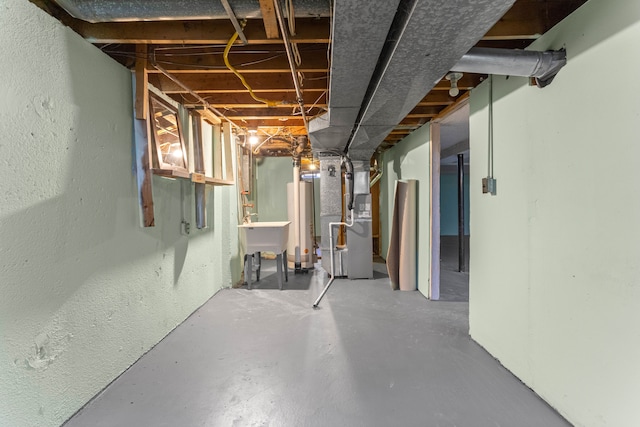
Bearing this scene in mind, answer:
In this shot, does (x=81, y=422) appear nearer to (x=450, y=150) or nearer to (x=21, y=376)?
(x=21, y=376)

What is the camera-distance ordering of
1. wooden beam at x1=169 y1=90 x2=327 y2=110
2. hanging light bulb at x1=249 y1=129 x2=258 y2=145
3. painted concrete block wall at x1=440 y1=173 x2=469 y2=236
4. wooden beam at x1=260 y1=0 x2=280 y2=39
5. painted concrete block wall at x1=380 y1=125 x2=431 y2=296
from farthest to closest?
painted concrete block wall at x1=440 y1=173 x2=469 y2=236 → hanging light bulb at x1=249 y1=129 x2=258 y2=145 → painted concrete block wall at x1=380 y1=125 x2=431 y2=296 → wooden beam at x1=169 y1=90 x2=327 y2=110 → wooden beam at x1=260 y1=0 x2=280 y2=39

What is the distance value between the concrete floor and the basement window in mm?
1434

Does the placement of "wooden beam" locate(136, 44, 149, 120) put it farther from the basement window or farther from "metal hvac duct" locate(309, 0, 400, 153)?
"metal hvac duct" locate(309, 0, 400, 153)

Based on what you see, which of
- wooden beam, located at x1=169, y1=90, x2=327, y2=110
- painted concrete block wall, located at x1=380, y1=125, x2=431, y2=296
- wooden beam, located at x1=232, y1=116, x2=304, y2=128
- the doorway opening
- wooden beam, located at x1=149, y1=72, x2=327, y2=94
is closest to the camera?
wooden beam, located at x1=149, y1=72, x2=327, y2=94

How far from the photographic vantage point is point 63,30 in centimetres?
145

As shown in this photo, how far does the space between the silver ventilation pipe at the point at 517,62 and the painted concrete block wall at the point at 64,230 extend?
207cm

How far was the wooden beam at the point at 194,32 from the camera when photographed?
65.4 inches

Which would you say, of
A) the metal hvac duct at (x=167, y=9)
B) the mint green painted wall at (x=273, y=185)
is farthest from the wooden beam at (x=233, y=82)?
the mint green painted wall at (x=273, y=185)

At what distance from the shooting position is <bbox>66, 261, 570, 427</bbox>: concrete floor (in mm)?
1462

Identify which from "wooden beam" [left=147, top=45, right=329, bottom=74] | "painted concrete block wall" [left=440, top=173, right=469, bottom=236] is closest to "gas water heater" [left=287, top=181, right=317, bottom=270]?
"wooden beam" [left=147, top=45, right=329, bottom=74]

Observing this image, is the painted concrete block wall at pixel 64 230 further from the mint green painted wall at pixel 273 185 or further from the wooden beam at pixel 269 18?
the mint green painted wall at pixel 273 185

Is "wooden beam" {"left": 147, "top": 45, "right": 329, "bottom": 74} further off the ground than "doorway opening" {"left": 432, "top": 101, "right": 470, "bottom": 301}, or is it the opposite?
"wooden beam" {"left": 147, "top": 45, "right": 329, "bottom": 74}

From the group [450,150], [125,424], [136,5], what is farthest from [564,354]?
[450,150]

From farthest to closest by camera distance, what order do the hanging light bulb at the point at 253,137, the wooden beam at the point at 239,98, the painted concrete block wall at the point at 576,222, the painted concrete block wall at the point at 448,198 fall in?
the painted concrete block wall at the point at 448,198
the hanging light bulb at the point at 253,137
the wooden beam at the point at 239,98
the painted concrete block wall at the point at 576,222
